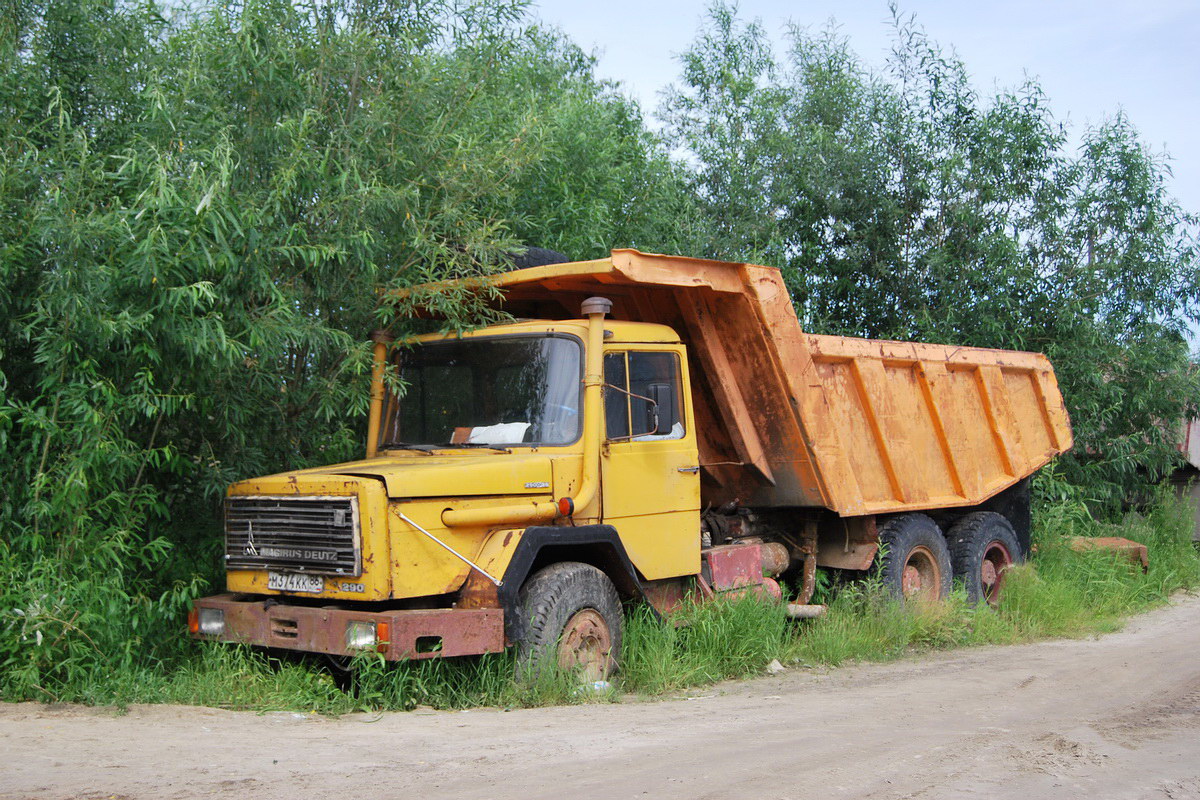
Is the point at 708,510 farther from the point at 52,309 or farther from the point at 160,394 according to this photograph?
the point at 52,309

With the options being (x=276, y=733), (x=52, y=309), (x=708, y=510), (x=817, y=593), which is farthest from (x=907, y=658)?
(x=52, y=309)

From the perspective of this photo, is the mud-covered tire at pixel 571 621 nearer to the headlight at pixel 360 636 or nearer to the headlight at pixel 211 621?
the headlight at pixel 360 636

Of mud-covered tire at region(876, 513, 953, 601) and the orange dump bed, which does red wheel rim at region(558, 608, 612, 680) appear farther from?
mud-covered tire at region(876, 513, 953, 601)

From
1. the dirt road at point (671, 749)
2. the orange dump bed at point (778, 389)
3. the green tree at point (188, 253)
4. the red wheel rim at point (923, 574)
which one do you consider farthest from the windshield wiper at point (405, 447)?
the red wheel rim at point (923, 574)

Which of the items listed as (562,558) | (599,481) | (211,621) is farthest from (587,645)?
(211,621)

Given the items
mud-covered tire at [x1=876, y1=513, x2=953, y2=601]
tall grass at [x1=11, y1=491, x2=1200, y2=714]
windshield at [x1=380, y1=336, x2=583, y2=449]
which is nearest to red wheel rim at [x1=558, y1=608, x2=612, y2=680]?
tall grass at [x1=11, y1=491, x2=1200, y2=714]

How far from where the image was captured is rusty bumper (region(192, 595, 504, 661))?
596 centimetres

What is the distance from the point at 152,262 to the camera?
19.8 ft

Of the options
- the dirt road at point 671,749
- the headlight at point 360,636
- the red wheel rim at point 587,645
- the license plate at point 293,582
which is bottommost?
the dirt road at point 671,749

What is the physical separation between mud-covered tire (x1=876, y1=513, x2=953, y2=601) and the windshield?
11.8 ft

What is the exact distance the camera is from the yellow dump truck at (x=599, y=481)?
6227 mm

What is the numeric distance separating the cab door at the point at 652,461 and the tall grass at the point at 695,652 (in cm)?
43

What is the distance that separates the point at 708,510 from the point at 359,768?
448cm

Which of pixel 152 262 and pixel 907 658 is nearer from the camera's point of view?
pixel 152 262
